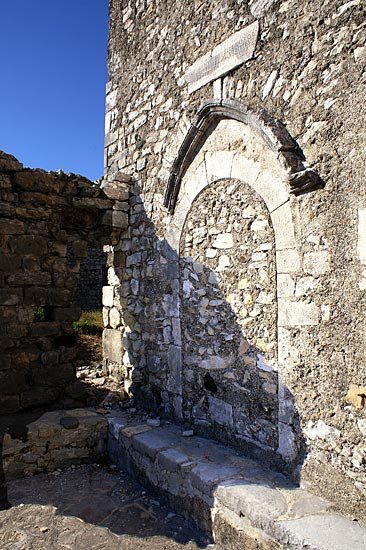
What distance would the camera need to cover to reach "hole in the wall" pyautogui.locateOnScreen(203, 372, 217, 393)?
3.95m

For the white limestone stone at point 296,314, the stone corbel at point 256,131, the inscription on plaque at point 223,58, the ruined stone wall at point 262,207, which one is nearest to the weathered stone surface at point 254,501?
the ruined stone wall at point 262,207

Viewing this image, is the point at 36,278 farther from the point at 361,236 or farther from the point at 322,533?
the point at 322,533

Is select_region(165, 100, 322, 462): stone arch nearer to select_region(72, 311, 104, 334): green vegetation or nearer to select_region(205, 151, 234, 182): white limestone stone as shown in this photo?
select_region(205, 151, 234, 182): white limestone stone

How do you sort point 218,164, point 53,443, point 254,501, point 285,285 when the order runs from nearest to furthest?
point 254,501 → point 285,285 → point 218,164 → point 53,443

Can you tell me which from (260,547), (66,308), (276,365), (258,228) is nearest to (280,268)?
(258,228)

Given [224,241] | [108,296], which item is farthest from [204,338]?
[108,296]

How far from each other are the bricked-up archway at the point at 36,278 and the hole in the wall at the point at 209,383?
160cm

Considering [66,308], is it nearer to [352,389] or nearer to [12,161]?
[12,161]

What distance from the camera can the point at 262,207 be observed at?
3.46 meters

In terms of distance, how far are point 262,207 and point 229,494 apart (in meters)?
2.12

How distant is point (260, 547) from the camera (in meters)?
2.67

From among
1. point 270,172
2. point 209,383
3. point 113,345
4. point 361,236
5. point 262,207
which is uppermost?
point 270,172

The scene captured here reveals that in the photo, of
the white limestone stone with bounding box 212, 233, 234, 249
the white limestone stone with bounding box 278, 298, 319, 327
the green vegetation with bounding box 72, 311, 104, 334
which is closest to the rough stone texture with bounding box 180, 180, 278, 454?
the white limestone stone with bounding box 212, 233, 234, 249

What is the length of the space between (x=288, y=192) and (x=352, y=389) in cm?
144
